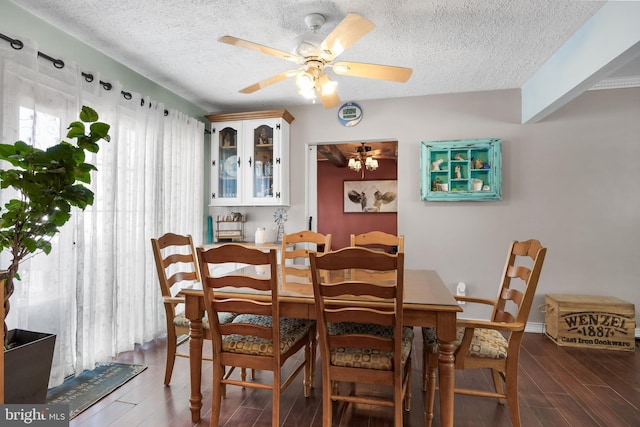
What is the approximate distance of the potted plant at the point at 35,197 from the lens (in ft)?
5.11

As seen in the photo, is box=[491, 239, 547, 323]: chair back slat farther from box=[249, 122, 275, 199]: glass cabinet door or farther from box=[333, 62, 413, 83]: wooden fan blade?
box=[249, 122, 275, 199]: glass cabinet door

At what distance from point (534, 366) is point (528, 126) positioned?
2285 millimetres

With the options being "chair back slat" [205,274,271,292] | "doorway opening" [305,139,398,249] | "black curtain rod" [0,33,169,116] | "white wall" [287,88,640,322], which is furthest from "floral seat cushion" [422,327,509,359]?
"doorway opening" [305,139,398,249]

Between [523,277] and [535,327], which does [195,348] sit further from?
[535,327]

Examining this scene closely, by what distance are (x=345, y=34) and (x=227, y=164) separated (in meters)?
2.50

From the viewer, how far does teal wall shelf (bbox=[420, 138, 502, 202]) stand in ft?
11.2

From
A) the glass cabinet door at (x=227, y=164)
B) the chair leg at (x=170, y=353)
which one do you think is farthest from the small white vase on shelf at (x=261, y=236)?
the chair leg at (x=170, y=353)

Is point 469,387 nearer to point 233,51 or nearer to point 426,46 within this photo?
point 426,46

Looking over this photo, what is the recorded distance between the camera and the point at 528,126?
341cm

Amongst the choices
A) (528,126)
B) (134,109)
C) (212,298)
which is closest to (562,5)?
(528,126)

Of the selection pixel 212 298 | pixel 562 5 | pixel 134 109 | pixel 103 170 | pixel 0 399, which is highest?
pixel 562 5

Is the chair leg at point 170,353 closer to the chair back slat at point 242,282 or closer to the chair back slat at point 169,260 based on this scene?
the chair back slat at point 169,260

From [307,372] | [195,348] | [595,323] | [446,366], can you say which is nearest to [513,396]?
[446,366]
